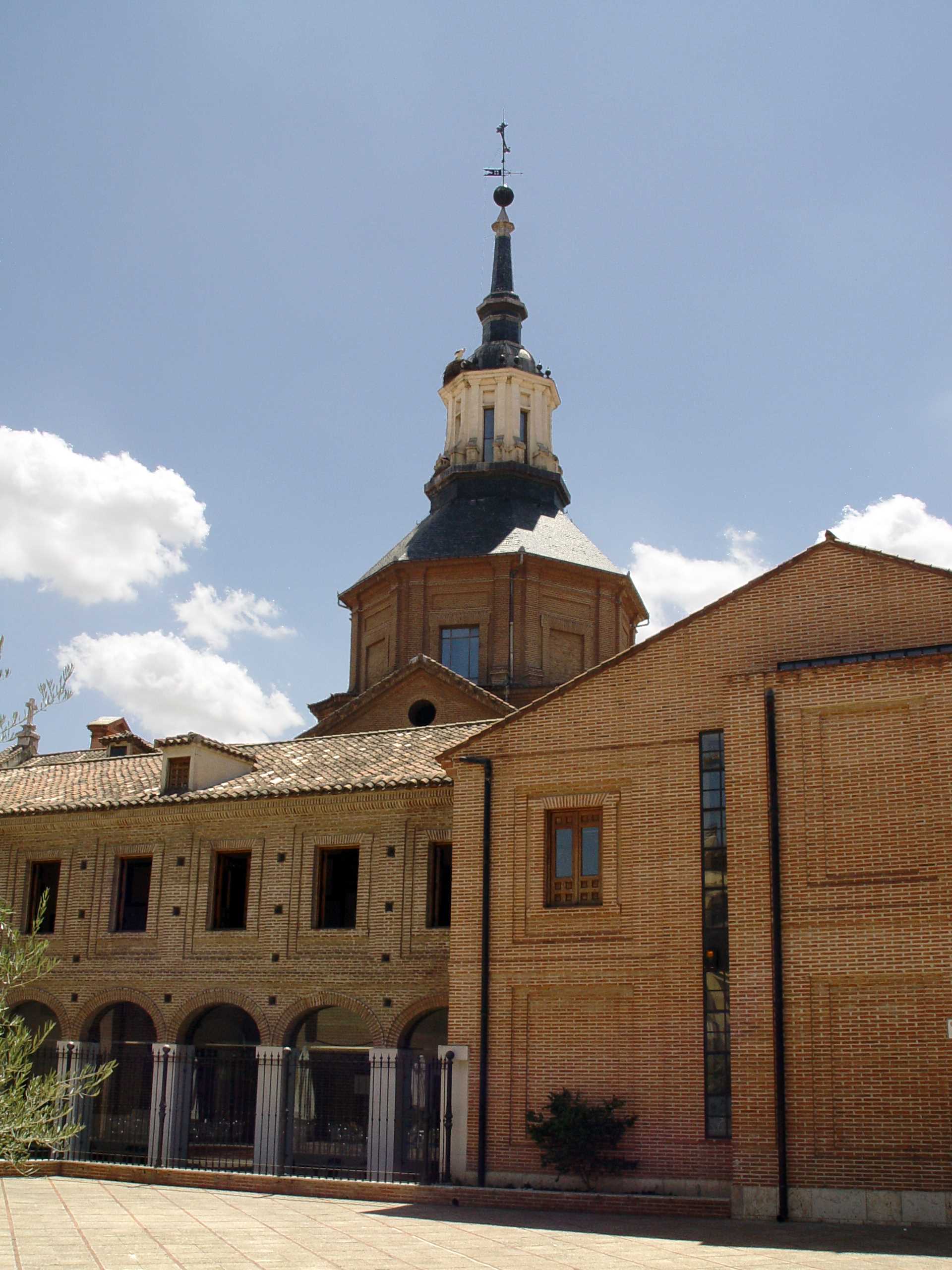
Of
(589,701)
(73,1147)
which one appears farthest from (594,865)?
(73,1147)

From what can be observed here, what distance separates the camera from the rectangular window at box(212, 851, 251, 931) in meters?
23.6

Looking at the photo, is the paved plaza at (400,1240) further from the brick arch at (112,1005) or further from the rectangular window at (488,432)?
the rectangular window at (488,432)

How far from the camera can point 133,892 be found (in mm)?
24922

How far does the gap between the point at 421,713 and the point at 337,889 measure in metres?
9.26

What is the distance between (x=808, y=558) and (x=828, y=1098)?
6911mm

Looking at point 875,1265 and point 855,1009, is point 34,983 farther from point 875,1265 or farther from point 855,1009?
point 875,1265

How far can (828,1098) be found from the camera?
50.6 ft

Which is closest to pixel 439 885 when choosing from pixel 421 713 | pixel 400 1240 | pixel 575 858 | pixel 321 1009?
pixel 321 1009

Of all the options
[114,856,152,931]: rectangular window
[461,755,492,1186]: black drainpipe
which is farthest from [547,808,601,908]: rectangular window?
[114,856,152,931]: rectangular window

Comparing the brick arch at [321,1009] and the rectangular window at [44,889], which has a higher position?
the rectangular window at [44,889]

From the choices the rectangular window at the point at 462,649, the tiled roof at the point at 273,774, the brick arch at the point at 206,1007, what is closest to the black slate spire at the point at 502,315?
the rectangular window at the point at 462,649

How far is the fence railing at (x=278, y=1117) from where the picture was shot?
19797 millimetres

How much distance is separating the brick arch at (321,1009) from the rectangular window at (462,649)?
13969mm

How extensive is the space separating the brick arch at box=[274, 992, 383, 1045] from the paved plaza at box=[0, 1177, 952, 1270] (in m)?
3.98
